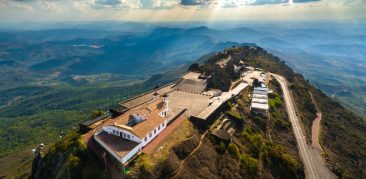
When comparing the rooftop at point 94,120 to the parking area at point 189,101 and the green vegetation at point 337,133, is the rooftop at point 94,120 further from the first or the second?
the green vegetation at point 337,133

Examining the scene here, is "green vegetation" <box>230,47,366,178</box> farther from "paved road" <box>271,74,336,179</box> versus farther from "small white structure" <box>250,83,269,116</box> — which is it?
"small white structure" <box>250,83,269,116</box>

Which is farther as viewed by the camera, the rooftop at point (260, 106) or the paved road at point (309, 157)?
the rooftop at point (260, 106)

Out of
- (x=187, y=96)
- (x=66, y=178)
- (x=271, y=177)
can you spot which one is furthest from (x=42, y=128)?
(x=271, y=177)

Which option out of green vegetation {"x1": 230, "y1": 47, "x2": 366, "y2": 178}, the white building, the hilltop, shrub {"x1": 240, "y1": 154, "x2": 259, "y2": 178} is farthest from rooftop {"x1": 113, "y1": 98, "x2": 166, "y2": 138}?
green vegetation {"x1": 230, "y1": 47, "x2": 366, "y2": 178}

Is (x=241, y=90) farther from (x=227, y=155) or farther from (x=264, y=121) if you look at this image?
(x=227, y=155)

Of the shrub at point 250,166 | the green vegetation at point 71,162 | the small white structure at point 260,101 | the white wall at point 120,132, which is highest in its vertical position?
the white wall at point 120,132

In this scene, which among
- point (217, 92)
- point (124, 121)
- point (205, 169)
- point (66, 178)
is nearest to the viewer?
point (66, 178)

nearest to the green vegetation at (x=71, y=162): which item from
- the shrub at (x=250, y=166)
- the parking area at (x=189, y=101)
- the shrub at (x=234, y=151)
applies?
the shrub at (x=234, y=151)

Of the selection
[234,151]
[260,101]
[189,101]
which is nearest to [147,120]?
[234,151]
